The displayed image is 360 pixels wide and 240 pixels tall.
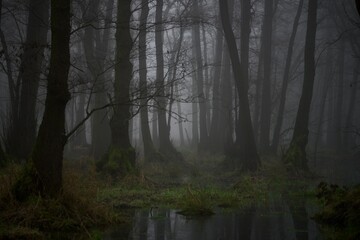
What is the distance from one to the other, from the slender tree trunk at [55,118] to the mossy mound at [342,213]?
4.62 meters

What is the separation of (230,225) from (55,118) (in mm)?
3535

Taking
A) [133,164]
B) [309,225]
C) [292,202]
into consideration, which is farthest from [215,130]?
[309,225]

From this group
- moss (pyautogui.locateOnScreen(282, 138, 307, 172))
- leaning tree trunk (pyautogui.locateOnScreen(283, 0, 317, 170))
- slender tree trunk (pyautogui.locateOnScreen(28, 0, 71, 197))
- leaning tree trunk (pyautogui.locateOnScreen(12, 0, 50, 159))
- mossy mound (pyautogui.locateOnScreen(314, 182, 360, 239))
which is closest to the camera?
mossy mound (pyautogui.locateOnScreen(314, 182, 360, 239))

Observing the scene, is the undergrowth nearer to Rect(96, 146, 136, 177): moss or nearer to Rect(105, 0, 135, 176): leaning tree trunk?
Rect(96, 146, 136, 177): moss

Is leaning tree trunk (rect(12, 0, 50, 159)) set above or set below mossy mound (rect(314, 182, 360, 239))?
above

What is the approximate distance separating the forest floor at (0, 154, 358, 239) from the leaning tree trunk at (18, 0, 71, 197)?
0.96 ft

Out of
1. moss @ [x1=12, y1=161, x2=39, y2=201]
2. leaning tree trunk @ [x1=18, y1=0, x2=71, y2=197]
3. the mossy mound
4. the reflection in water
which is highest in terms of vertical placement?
leaning tree trunk @ [x1=18, y1=0, x2=71, y2=197]

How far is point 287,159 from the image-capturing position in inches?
685

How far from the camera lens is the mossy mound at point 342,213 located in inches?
267

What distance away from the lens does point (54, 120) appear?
7.46 metres

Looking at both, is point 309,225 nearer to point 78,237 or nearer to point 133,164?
point 78,237

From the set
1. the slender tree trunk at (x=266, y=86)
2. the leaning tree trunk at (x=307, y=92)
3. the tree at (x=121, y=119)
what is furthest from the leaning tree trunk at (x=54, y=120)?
the slender tree trunk at (x=266, y=86)

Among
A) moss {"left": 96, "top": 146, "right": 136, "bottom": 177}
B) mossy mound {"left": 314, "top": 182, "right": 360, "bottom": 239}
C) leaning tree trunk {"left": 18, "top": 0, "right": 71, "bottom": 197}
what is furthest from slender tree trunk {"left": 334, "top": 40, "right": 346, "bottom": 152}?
leaning tree trunk {"left": 18, "top": 0, "right": 71, "bottom": 197}

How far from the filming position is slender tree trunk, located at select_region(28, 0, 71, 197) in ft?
24.1
